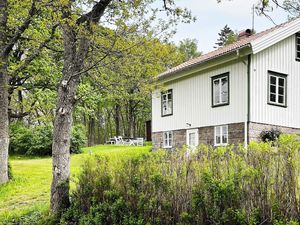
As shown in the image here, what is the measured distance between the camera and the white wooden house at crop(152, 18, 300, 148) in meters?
14.1

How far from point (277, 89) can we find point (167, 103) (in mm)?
6268

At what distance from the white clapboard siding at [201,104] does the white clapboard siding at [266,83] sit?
17.7 inches

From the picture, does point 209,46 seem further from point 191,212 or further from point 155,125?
point 191,212

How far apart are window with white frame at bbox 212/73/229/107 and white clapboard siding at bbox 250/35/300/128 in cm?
138

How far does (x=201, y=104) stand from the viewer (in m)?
16.5

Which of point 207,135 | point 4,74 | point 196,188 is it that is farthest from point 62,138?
point 207,135

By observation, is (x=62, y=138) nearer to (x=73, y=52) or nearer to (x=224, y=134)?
(x=73, y=52)

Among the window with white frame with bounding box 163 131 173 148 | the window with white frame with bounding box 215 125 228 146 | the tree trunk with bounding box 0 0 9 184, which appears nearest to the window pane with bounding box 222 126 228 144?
the window with white frame with bounding box 215 125 228 146

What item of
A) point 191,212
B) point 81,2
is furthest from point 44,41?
point 191,212

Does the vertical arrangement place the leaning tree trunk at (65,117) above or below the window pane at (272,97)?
below

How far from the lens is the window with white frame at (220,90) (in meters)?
15.2

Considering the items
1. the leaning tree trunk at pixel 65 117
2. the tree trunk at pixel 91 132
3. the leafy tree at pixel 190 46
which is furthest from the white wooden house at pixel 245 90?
the leafy tree at pixel 190 46

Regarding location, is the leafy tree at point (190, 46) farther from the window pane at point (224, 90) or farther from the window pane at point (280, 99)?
the window pane at point (280, 99)

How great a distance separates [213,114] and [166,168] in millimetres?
11471
